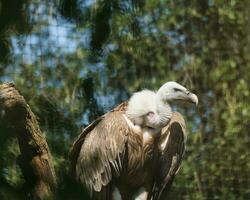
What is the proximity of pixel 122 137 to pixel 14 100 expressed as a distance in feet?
4.80

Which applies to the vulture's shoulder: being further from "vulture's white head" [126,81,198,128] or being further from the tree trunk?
the tree trunk

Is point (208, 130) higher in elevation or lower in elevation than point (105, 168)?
lower

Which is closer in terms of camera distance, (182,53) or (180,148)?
(180,148)

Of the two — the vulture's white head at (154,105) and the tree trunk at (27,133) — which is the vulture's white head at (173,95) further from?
the tree trunk at (27,133)

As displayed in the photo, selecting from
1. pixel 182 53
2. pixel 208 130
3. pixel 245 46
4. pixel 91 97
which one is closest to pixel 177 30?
pixel 182 53

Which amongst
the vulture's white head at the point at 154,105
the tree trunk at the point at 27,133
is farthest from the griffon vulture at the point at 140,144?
the tree trunk at the point at 27,133

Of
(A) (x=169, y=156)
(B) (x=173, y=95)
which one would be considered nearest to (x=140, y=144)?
(A) (x=169, y=156)

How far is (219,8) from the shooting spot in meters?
5.97

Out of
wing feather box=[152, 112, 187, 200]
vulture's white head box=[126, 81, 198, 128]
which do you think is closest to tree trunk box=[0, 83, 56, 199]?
vulture's white head box=[126, 81, 198, 128]

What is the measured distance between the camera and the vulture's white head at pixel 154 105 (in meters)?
3.34

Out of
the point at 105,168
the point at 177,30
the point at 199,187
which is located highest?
the point at 177,30

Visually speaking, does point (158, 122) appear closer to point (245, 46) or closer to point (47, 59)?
point (47, 59)

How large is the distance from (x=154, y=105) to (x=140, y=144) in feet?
0.68

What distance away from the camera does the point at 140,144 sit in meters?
3.36
